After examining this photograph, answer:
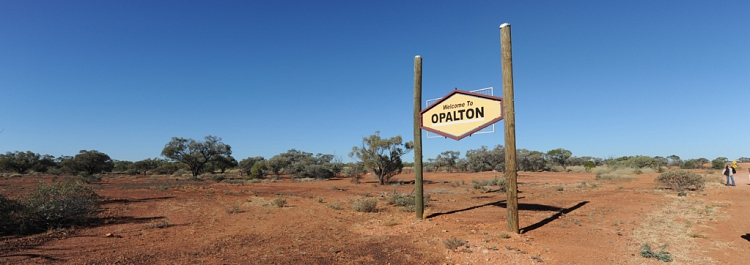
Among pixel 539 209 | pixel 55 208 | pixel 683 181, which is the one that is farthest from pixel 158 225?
pixel 683 181

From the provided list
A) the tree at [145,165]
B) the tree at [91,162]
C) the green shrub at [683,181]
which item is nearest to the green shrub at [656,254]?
the green shrub at [683,181]

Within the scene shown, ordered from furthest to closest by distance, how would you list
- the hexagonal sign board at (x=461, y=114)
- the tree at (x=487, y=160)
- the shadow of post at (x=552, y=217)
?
1. the tree at (x=487, y=160)
2. the shadow of post at (x=552, y=217)
3. the hexagonal sign board at (x=461, y=114)

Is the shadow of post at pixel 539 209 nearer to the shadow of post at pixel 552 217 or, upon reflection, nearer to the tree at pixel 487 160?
the shadow of post at pixel 552 217

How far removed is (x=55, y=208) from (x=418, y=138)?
10076 millimetres

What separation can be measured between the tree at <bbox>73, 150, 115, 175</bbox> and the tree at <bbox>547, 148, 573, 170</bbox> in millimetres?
76011

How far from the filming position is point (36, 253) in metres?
6.25

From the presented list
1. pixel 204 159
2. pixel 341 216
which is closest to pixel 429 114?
pixel 341 216

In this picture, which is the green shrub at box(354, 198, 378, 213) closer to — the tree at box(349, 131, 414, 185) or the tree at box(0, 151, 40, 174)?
the tree at box(349, 131, 414, 185)

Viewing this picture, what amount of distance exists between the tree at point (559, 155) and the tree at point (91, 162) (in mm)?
76011

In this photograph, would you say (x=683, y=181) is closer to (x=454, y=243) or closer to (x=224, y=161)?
(x=454, y=243)

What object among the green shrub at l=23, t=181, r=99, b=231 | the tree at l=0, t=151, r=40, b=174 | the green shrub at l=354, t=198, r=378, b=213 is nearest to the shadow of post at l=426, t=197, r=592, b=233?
the green shrub at l=354, t=198, r=378, b=213

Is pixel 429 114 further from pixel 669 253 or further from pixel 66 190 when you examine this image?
pixel 66 190

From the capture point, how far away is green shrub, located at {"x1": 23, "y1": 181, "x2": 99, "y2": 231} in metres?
8.73

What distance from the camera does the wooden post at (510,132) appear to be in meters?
7.54
